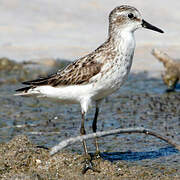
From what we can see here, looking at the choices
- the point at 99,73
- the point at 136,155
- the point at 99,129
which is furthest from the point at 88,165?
the point at 99,129

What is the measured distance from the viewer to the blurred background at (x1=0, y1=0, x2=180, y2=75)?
15750 millimetres

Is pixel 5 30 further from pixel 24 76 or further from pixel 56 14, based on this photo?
pixel 24 76

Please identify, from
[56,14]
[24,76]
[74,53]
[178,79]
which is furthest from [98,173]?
[56,14]

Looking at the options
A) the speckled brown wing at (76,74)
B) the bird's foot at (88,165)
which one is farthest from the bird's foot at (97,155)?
the speckled brown wing at (76,74)

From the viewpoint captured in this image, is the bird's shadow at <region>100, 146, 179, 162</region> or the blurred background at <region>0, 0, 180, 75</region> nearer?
the bird's shadow at <region>100, 146, 179, 162</region>

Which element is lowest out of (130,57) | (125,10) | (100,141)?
(100,141)

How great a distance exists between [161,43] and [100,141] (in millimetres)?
8011

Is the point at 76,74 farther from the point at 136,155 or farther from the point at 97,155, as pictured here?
the point at 136,155

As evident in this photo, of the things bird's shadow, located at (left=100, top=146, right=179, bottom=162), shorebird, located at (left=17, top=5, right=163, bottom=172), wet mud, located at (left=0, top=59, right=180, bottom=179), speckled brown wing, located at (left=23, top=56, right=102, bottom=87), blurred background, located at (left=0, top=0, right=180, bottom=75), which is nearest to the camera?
wet mud, located at (left=0, top=59, right=180, bottom=179)

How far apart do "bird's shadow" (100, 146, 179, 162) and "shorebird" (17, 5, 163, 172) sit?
0.23 metres

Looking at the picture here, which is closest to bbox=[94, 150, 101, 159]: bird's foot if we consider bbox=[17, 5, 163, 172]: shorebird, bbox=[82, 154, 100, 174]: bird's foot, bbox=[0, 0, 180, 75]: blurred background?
bbox=[17, 5, 163, 172]: shorebird

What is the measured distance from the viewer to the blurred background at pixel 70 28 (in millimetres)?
15750

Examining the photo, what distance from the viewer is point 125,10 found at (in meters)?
7.89

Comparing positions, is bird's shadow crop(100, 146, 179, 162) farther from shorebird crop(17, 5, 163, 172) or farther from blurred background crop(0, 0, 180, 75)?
blurred background crop(0, 0, 180, 75)
